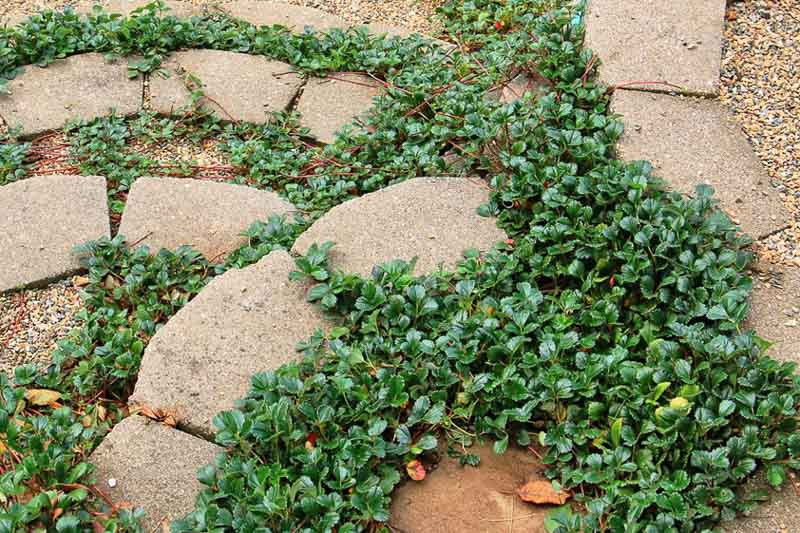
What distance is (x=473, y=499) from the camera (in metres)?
2.17

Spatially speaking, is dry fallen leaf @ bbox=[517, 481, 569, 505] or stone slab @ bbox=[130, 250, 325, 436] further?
stone slab @ bbox=[130, 250, 325, 436]

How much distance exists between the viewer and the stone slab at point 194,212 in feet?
9.84

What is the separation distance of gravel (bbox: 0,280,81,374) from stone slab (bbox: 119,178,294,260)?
0.30 metres

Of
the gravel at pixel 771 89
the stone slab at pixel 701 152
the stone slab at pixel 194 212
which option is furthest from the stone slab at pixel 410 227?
the gravel at pixel 771 89

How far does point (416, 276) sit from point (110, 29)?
207 cm

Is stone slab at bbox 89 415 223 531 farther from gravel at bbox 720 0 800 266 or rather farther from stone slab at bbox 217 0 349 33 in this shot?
stone slab at bbox 217 0 349 33

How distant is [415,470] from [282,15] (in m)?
2.69

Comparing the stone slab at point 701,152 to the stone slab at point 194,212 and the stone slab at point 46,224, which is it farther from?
the stone slab at point 46,224

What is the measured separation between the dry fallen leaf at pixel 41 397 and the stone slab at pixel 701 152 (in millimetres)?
1924

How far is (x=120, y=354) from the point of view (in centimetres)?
260

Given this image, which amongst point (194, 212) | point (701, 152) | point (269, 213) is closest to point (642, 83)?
point (701, 152)

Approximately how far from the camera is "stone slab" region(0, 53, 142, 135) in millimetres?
3572

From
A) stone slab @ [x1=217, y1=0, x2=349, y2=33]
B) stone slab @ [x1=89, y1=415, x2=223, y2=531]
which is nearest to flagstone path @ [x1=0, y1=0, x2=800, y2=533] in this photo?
stone slab @ [x1=89, y1=415, x2=223, y2=531]

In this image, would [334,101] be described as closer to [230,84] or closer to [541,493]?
[230,84]
